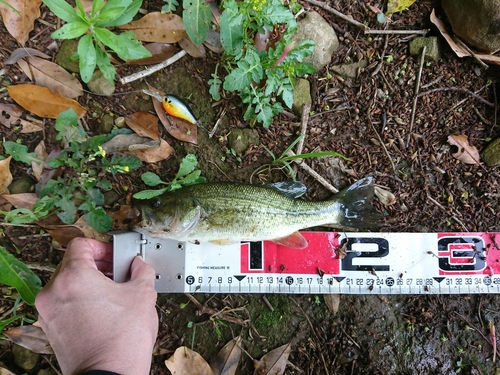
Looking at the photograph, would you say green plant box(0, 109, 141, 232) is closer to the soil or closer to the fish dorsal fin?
the soil

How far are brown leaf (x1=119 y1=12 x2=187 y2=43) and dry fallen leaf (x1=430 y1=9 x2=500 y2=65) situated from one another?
9.11 feet

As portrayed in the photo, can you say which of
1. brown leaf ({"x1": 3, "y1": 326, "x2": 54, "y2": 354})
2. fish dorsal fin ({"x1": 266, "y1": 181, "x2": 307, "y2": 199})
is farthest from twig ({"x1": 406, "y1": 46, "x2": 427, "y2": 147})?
brown leaf ({"x1": 3, "y1": 326, "x2": 54, "y2": 354})

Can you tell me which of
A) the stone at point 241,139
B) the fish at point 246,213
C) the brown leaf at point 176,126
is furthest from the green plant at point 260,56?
the fish at point 246,213

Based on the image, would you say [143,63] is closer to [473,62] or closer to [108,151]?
[108,151]

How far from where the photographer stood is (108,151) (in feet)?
12.4

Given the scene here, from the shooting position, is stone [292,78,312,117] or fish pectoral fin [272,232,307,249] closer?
fish pectoral fin [272,232,307,249]

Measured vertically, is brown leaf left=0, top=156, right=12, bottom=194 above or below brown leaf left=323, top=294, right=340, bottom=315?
above

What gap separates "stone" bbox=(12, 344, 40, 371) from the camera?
3.73 meters

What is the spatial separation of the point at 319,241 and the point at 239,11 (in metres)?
2.39

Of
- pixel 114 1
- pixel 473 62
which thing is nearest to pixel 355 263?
pixel 473 62

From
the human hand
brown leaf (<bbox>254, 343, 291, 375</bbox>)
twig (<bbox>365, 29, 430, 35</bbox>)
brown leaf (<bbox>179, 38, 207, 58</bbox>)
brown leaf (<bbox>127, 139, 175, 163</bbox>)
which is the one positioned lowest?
brown leaf (<bbox>254, 343, 291, 375</bbox>)

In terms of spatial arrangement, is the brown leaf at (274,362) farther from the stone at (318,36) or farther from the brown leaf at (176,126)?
the stone at (318,36)

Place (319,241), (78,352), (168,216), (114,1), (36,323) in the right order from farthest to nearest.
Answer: (319,241) < (36,323) < (168,216) < (114,1) < (78,352)

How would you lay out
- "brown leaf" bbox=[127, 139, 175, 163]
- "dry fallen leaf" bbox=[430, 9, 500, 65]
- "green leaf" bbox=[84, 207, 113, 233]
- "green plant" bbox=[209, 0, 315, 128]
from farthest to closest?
"dry fallen leaf" bbox=[430, 9, 500, 65] < "brown leaf" bbox=[127, 139, 175, 163] < "green leaf" bbox=[84, 207, 113, 233] < "green plant" bbox=[209, 0, 315, 128]
